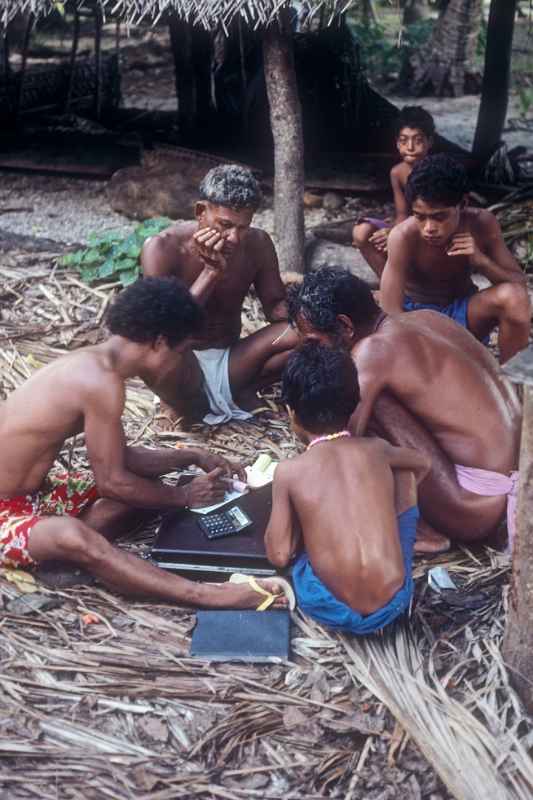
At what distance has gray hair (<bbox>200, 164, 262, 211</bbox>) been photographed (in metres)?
4.48

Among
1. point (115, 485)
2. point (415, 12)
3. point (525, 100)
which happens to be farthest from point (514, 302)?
point (415, 12)

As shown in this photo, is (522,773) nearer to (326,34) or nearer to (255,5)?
(255,5)

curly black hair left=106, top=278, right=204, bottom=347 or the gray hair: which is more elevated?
the gray hair

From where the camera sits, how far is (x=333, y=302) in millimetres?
3732

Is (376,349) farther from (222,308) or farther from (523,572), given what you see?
(222,308)

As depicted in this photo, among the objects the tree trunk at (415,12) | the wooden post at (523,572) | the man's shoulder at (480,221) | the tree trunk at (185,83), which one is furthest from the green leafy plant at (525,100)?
the wooden post at (523,572)

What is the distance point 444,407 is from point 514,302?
1.37 metres

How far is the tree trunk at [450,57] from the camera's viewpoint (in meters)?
12.5

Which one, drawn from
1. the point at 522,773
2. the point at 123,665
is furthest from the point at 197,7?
the point at 522,773

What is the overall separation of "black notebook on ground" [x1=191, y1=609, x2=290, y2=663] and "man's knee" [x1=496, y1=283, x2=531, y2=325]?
2182 mm

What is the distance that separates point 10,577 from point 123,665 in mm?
681

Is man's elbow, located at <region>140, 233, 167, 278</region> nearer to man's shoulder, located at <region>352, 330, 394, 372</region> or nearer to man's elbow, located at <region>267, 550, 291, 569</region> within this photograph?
man's shoulder, located at <region>352, 330, 394, 372</region>

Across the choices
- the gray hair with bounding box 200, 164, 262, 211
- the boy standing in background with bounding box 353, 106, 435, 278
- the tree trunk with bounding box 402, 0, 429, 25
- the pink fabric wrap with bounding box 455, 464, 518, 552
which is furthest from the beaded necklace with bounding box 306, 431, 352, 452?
the tree trunk with bounding box 402, 0, 429, 25

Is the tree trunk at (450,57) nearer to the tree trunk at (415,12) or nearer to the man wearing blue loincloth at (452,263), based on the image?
the tree trunk at (415,12)
